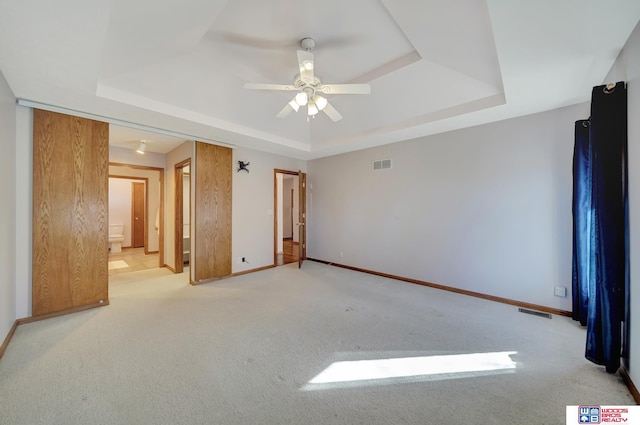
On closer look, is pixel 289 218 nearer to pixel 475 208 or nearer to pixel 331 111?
pixel 475 208

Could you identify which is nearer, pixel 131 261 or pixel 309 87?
pixel 309 87

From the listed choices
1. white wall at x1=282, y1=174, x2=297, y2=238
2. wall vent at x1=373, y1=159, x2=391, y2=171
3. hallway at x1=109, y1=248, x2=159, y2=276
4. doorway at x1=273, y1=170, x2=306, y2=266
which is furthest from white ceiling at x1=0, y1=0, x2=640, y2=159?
white wall at x1=282, y1=174, x2=297, y2=238

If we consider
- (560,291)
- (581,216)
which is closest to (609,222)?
(581,216)

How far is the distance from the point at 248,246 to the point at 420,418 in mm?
4049

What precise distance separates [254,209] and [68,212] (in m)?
2.68

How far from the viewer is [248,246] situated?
5016 millimetres

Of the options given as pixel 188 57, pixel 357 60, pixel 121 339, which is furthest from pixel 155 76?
pixel 121 339

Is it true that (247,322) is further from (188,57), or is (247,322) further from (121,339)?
(188,57)

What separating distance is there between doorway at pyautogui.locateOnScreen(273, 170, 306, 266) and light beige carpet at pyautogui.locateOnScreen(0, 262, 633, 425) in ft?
7.22

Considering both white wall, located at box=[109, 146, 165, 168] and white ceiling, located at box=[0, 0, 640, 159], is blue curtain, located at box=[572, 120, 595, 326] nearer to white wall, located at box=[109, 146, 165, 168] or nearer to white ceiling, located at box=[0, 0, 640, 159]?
white ceiling, located at box=[0, 0, 640, 159]

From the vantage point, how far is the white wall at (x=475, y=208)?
3.08 metres

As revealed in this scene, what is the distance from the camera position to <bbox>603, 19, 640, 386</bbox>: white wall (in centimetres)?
174

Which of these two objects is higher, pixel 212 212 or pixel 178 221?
pixel 212 212

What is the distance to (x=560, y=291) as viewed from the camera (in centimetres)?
305
